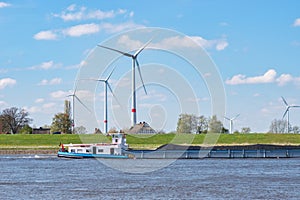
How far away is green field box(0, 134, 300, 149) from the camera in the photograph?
169m

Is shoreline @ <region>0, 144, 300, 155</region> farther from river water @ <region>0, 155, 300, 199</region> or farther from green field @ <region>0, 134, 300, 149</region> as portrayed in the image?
river water @ <region>0, 155, 300, 199</region>

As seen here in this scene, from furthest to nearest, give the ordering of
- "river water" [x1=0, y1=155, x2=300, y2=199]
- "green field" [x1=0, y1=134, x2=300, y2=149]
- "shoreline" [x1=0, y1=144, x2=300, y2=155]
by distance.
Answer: "green field" [x1=0, y1=134, x2=300, y2=149], "shoreline" [x1=0, y1=144, x2=300, y2=155], "river water" [x1=0, y1=155, x2=300, y2=199]

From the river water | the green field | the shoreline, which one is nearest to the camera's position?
the river water

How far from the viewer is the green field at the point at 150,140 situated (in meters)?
169

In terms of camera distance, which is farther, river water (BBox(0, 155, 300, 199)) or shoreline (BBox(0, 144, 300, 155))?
shoreline (BBox(0, 144, 300, 155))

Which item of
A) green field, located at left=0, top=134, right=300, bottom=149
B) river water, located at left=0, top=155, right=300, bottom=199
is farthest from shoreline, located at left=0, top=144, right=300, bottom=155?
river water, located at left=0, top=155, right=300, bottom=199

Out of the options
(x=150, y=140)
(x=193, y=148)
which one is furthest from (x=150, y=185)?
(x=150, y=140)

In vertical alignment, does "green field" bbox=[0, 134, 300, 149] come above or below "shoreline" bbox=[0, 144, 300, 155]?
above

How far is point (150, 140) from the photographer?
175 meters

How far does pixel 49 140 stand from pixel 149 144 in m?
28.2

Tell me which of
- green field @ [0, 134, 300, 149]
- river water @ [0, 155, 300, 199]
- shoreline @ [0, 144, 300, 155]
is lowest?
river water @ [0, 155, 300, 199]

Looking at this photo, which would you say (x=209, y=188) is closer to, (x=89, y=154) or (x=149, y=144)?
(x=89, y=154)

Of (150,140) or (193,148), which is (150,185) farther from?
(150,140)

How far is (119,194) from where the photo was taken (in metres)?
54.6
